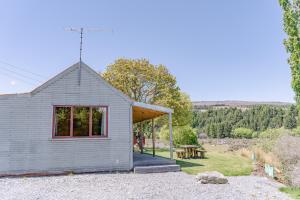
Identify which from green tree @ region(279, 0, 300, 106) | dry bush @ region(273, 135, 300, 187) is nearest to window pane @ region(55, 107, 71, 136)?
dry bush @ region(273, 135, 300, 187)

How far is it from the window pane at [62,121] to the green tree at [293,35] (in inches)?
378

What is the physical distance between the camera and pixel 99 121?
1055cm

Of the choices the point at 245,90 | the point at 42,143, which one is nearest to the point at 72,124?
the point at 42,143

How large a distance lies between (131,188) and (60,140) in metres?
3.79

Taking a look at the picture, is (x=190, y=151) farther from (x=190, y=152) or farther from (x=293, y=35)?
(x=293, y=35)

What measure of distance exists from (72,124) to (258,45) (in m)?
15.5

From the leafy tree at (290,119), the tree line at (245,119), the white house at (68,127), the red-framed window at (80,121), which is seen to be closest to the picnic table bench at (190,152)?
the white house at (68,127)

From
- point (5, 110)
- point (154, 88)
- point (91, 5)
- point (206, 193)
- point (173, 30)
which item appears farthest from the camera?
point (154, 88)

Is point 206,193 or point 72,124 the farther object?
point 72,124

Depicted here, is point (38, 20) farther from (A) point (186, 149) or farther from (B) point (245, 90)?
(B) point (245, 90)

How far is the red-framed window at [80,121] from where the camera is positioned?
1001 cm

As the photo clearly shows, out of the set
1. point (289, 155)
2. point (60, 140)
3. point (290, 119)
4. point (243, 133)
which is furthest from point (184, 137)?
point (290, 119)

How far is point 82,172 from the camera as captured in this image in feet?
32.7

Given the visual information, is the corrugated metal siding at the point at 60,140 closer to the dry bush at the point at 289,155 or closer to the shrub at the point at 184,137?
the dry bush at the point at 289,155
